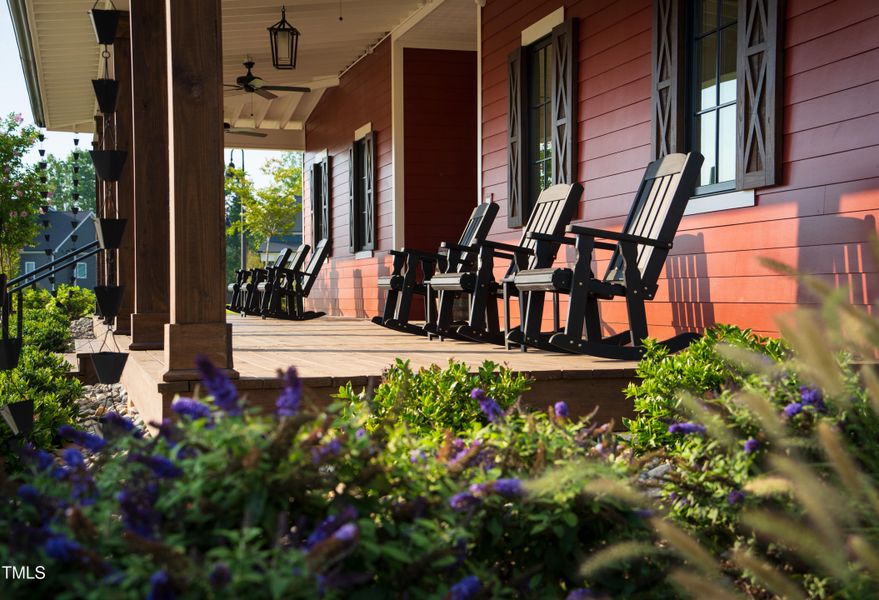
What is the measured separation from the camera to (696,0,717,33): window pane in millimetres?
4930

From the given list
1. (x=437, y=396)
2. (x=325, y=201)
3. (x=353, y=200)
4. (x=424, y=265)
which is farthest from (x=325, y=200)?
(x=437, y=396)

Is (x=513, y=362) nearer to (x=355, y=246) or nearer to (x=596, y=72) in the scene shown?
(x=596, y=72)

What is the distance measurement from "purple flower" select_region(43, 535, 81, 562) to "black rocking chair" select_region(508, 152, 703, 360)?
3375 millimetres

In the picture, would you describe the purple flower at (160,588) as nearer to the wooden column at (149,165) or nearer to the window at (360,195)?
the wooden column at (149,165)

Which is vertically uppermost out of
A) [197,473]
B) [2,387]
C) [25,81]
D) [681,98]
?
[25,81]

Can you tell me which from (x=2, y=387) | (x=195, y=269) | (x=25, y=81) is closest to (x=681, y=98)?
(x=195, y=269)

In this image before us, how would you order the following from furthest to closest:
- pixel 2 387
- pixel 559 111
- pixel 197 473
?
1. pixel 559 111
2. pixel 2 387
3. pixel 197 473

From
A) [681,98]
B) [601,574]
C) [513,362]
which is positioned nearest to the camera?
[601,574]

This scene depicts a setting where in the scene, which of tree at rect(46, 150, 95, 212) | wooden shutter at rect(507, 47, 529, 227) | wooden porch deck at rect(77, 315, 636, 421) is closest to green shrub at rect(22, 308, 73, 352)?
wooden porch deck at rect(77, 315, 636, 421)

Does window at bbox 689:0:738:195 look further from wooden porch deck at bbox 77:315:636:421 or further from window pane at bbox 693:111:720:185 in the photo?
wooden porch deck at bbox 77:315:636:421

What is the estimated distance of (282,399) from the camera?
128 centimetres

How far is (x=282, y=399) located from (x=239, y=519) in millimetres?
169

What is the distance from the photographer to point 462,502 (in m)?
1.36

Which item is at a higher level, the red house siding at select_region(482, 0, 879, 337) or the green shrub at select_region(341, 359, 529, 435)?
the red house siding at select_region(482, 0, 879, 337)
